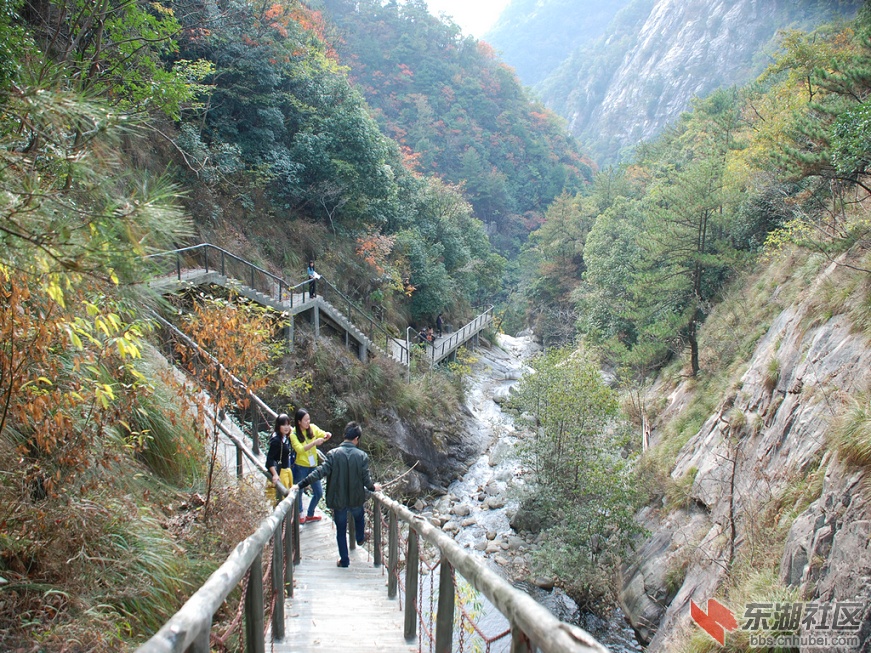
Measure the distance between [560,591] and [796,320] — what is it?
747cm

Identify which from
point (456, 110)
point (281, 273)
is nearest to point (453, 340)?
point (281, 273)

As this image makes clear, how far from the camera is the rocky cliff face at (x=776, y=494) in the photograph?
5078 millimetres

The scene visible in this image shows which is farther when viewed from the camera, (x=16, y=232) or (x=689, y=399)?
(x=689, y=399)

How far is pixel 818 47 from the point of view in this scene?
1936cm

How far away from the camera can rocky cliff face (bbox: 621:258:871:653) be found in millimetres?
5078

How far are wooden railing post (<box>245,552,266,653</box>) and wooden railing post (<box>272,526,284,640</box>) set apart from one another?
0.83 m

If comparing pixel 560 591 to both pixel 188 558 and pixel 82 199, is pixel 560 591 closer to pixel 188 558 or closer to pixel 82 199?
pixel 188 558

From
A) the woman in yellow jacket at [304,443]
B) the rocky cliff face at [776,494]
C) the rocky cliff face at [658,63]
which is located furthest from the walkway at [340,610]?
the rocky cliff face at [658,63]

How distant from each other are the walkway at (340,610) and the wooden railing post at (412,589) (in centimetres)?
9

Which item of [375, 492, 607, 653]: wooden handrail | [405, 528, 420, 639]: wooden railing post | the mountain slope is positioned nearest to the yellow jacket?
[405, 528, 420, 639]: wooden railing post

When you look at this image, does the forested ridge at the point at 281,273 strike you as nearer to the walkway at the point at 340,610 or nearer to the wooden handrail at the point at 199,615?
the walkway at the point at 340,610

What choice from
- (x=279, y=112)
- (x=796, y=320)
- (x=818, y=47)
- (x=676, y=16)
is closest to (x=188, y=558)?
(x=796, y=320)

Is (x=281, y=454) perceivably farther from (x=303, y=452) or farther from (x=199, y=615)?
(x=199, y=615)

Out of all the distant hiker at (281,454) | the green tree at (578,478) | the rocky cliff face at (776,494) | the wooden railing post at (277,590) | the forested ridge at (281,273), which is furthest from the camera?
the green tree at (578,478)
